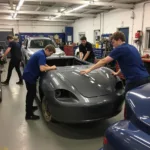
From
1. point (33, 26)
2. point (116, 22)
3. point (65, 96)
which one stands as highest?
point (33, 26)

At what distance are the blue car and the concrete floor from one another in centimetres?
137

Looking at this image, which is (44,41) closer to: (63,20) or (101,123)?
(101,123)

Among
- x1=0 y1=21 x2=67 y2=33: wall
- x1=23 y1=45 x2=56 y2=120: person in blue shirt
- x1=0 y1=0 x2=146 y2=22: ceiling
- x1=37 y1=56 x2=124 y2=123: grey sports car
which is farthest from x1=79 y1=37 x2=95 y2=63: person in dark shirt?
x1=0 y1=21 x2=67 y2=33: wall

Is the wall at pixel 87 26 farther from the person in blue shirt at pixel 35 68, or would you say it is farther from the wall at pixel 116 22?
the person in blue shirt at pixel 35 68

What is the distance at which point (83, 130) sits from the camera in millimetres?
3174

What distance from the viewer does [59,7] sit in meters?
11.0

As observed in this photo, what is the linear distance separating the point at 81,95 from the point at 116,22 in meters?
8.95

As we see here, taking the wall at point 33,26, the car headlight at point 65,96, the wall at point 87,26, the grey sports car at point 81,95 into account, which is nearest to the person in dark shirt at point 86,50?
the grey sports car at point 81,95

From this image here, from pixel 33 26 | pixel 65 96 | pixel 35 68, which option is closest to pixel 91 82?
pixel 65 96

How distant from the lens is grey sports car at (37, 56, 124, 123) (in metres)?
2.70

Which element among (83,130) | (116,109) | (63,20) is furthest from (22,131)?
(63,20)

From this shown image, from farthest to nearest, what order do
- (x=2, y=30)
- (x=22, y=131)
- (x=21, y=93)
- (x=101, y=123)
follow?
(x=2, y=30)
(x=21, y=93)
(x=101, y=123)
(x=22, y=131)

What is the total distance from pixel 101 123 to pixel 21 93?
275cm

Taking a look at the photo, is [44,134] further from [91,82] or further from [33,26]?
[33,26]
